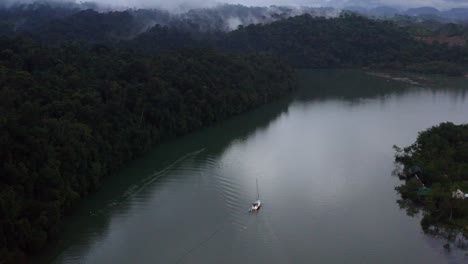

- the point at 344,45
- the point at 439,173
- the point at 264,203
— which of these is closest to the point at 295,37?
the point at 344,45

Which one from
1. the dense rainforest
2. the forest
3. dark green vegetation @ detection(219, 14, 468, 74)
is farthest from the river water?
dark green vegetation @ detection(219, 14, 468, 74)

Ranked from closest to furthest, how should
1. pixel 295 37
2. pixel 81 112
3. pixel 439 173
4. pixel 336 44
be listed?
1. pixel 439 173
2. pixel 81 112
3. pixel 336 44
4. pixel 295 37

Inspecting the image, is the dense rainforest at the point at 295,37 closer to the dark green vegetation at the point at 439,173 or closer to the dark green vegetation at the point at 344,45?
the dark green vegetation at the point at 344,45

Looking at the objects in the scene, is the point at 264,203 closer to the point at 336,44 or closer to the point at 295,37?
the point at 336,44

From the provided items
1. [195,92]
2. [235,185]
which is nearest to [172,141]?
[195,92]

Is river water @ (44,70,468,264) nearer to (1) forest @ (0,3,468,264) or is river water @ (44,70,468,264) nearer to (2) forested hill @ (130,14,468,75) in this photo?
(1) forest @ (0,3,468,264)

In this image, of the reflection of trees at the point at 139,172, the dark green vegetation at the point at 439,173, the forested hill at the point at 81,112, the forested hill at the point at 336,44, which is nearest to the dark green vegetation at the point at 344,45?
the forested hill at the point at 336,44

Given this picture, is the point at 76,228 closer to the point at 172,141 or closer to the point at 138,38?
the point at 172,141
